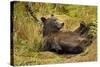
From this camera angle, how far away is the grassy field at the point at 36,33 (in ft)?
7.44

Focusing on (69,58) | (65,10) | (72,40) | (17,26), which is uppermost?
(65,10)

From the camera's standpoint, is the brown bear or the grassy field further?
the brown bear

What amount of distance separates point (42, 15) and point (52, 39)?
0.31 m

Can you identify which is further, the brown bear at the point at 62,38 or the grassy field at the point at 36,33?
the brown bear at the point at 62,38

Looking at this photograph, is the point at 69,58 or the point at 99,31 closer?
the point at 69,58

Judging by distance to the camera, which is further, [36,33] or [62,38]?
[62,38]

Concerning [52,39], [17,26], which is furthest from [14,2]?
[52,39]

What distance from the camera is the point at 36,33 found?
235 cm

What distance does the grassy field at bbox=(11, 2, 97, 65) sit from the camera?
7.44 ft

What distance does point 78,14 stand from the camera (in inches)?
101
